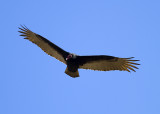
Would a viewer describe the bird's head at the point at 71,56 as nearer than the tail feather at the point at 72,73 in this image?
Yes

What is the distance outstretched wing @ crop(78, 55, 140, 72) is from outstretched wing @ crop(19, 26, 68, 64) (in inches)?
33.7

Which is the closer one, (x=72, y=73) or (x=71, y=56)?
(x=71, y=56)

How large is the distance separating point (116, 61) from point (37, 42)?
11.5ft

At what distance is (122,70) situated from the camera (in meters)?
12.1

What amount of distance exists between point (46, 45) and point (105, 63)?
8.66 ft

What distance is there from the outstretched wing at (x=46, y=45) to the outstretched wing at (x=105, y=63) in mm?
855

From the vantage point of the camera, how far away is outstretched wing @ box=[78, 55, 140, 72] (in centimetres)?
1191

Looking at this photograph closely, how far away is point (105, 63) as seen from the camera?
12.1 meters

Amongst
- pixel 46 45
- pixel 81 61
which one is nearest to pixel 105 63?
pixel 81 61

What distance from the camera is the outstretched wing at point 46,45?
1226cm

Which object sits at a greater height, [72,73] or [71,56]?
[71,56]

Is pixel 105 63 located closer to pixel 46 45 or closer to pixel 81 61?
pixel 81 61

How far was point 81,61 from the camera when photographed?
39.5ft

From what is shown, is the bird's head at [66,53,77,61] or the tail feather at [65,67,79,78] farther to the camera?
the tail feather at [65,67,79,78]
